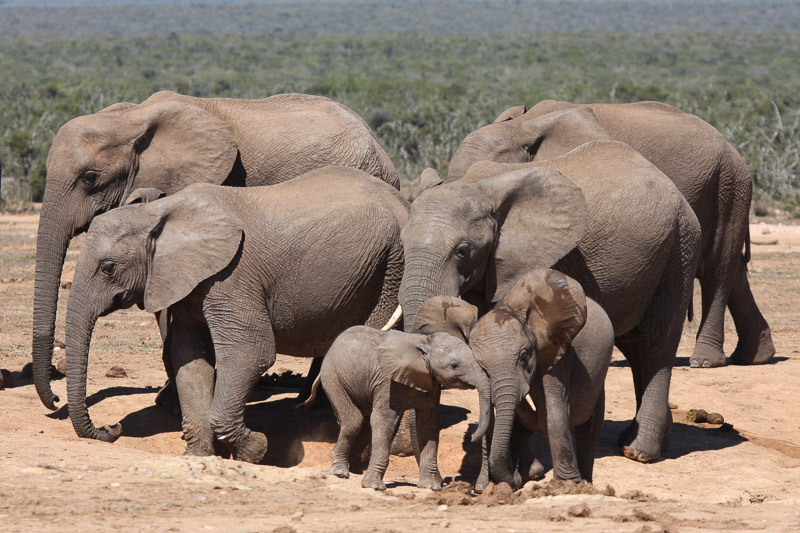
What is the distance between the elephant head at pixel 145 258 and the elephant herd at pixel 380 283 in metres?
0.01

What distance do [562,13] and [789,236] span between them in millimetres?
127636

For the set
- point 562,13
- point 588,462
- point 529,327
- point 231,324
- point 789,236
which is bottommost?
point 562,13

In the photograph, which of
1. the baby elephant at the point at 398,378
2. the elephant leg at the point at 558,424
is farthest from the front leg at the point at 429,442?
the elephant leg at the point at 558,424

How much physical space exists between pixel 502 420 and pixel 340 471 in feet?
3.90

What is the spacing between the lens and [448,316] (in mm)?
6570

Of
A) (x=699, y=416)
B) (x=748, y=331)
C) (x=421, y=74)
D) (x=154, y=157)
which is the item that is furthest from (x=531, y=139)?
(x=421, y=74)

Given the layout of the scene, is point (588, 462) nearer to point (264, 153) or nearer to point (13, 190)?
point (264, 153)

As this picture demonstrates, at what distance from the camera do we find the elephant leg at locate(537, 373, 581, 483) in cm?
659

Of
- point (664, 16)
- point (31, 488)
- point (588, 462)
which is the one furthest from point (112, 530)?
point (664, 16)

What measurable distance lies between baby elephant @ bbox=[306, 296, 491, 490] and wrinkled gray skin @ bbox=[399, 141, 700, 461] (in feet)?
1.19

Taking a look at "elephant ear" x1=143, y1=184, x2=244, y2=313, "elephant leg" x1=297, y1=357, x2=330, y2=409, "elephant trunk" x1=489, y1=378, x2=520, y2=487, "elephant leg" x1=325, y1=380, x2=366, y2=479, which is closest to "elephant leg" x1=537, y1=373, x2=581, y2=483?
"elephant trunk" x1=489, y1=378, x2=520, y2=487

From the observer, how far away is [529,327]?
6.46 m

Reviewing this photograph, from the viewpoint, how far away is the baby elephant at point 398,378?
6457 mm

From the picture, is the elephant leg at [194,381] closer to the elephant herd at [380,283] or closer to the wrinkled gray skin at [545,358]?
the elephant herd at [380,283]
